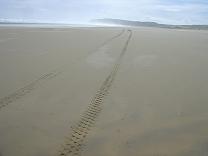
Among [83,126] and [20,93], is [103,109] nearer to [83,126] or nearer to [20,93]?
[83,126]

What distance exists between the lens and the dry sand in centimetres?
446

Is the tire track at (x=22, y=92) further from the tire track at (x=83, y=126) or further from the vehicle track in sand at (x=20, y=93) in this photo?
the tire track at (x=83, y=126)

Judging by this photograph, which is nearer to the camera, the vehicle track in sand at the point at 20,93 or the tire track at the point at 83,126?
the tire track at the point at 83,126

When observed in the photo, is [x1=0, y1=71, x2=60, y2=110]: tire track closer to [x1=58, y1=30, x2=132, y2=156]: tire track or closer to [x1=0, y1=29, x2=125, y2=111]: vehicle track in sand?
[x1=0, y1=29, x2=125, y2=111]: vehicle track in sand

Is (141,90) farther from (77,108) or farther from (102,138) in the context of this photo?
(102,138)

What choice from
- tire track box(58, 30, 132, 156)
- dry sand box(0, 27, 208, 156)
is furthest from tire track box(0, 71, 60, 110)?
tire track box(58, 30, 132, 156)

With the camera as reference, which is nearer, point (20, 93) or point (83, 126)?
point (83, 126)

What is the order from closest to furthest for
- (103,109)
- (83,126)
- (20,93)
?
(83,126) < (103,109) < (20,93)

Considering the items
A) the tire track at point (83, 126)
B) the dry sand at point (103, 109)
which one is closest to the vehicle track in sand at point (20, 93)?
the dry sand at point (103, 109)

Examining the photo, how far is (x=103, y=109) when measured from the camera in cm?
595

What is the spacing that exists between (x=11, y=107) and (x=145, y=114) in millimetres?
2855

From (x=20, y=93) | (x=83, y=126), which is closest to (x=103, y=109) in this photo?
(x=83, y=126)

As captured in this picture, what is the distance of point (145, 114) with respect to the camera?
569 cm

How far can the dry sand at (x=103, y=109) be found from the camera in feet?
14.6
